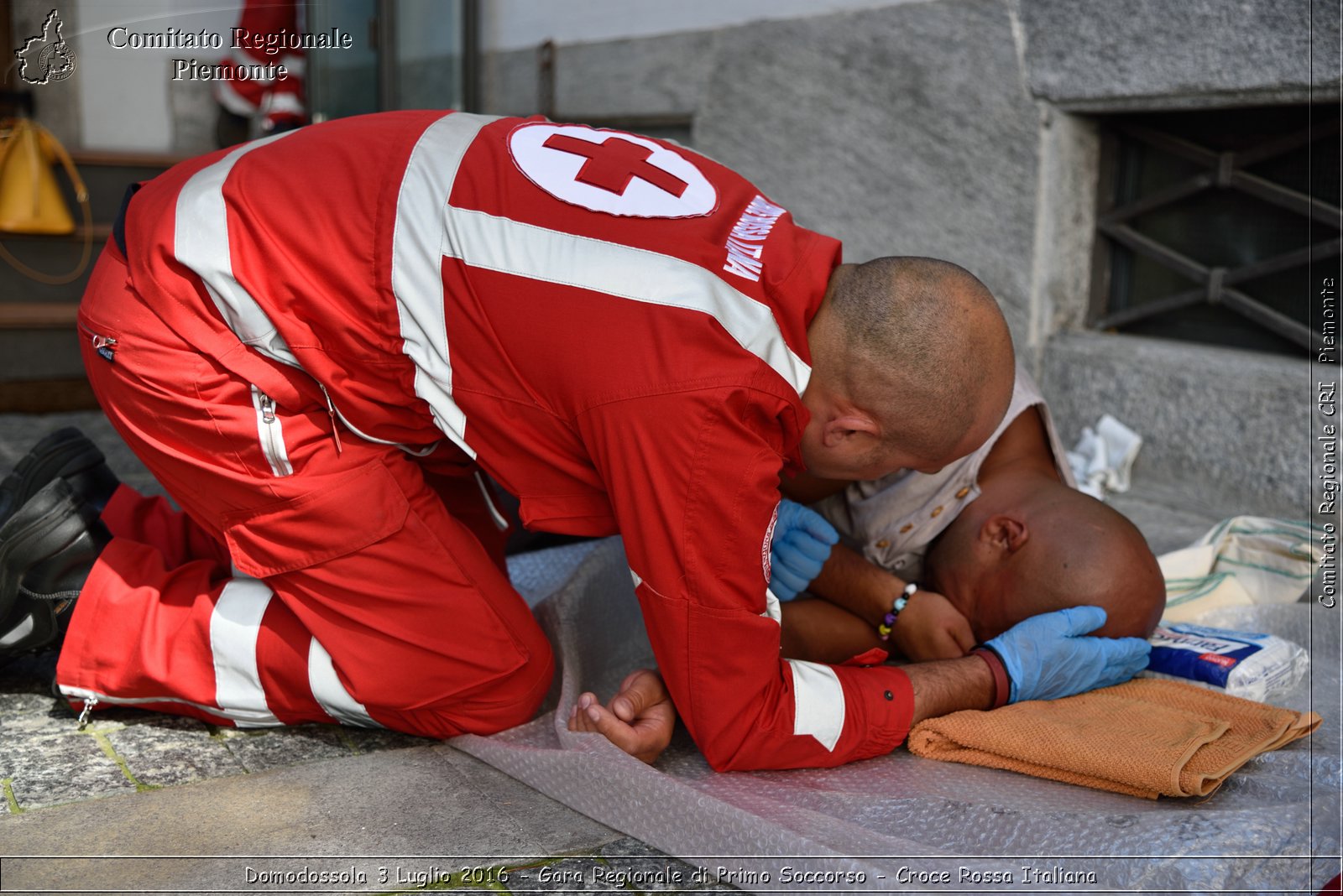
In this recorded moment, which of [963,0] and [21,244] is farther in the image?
[21,244]

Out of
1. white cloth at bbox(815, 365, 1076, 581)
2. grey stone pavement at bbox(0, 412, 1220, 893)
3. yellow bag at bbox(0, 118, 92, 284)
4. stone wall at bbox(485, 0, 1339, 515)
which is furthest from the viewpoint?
yellow bag at bbox(0, 118, 92, 284)

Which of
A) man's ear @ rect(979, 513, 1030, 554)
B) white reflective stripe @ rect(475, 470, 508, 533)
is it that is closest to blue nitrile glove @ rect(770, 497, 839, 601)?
man's ear @ rect(979, 513, 1030, 554)

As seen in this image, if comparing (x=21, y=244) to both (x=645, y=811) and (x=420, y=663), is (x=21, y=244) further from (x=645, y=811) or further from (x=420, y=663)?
(x=645, y=811)

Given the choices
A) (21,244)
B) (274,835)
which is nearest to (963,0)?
(274,835)

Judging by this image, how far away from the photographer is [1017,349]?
379 centimetres

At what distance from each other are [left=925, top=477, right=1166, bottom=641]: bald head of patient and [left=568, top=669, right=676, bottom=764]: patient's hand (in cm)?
73

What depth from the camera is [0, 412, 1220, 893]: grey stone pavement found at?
1.54 meters

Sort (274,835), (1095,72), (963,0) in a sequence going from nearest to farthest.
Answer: (274,835) < (1095,72) < (963,0)

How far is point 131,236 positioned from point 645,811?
1.29 m

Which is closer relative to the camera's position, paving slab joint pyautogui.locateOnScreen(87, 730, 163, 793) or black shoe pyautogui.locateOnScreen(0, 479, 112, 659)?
paving slab joint pyautogui.locateOnScreen(87, 730, 163, 793)

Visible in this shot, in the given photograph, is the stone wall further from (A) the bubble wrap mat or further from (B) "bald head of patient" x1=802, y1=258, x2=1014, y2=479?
(B) "bald head of patient" x1=802, y1=258, x2=1014, y2=479

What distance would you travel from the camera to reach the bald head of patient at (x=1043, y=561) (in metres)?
2.21

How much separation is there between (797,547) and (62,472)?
4.77 ft

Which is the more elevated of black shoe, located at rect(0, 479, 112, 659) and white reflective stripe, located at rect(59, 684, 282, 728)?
black shoe, located at rect(0, 479, 112, 659)
